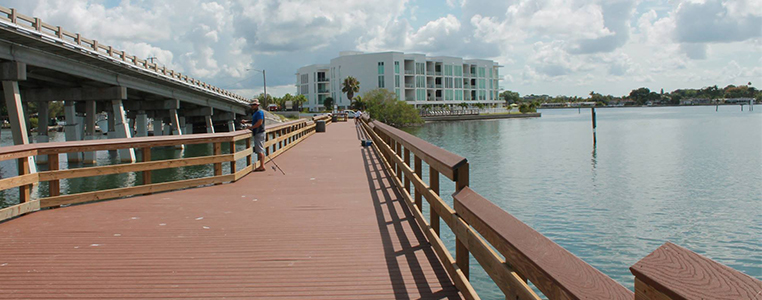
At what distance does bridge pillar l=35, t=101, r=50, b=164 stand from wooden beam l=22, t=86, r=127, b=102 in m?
0.92

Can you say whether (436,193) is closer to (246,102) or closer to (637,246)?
(637,246)

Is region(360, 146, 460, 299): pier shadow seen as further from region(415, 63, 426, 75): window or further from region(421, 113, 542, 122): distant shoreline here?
region(415, 63, 426, 75): window

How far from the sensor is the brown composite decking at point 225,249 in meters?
4.91

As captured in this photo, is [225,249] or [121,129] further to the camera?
[121,129]

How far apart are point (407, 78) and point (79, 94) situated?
80741 millimetres

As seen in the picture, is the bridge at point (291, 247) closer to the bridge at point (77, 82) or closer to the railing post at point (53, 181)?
the railing post at point (53, 181)

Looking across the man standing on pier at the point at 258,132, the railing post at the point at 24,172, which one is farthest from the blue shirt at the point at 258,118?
the railing post at the point at 24,172

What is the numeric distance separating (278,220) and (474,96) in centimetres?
12343

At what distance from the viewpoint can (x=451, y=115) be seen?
370ft

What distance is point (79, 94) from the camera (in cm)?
3566

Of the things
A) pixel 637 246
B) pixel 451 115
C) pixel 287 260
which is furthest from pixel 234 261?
pixel 451 115

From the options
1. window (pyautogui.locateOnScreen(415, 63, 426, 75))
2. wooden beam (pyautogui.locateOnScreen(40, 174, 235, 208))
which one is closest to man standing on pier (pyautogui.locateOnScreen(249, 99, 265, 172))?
wooden beam (pyautogui.locateOnScreen(40, 174, 235, 208))

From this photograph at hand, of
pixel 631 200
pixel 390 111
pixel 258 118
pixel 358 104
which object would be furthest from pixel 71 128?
pixel 358 104

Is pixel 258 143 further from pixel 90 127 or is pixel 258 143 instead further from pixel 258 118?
pixel 90 127
